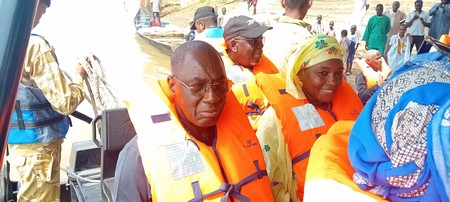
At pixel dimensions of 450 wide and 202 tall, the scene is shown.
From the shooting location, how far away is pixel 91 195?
286cm

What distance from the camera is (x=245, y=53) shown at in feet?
11.2

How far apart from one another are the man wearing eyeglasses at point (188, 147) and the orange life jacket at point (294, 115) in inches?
13.1

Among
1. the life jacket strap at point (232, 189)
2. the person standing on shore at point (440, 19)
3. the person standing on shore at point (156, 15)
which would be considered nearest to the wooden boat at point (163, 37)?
the person standing on shore at point (156, 15)

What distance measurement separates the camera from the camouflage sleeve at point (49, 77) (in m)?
2.55

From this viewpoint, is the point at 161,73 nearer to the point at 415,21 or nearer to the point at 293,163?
the point at 415,21

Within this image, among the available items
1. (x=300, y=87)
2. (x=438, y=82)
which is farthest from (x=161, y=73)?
(x=438, y=82)

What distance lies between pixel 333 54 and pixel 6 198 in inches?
104

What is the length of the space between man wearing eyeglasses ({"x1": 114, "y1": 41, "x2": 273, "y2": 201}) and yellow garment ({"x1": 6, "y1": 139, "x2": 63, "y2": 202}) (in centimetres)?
116

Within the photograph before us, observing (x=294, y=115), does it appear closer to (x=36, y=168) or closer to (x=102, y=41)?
(x=36, y=168)

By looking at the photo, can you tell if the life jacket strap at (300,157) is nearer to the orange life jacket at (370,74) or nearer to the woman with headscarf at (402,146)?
the woman with headscarf at (402,146)

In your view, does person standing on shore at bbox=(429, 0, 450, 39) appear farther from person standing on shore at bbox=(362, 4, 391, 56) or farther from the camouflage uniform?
the camouflage uniform

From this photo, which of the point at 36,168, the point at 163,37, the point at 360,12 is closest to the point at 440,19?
the point at 360,12

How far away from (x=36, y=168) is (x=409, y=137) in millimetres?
2484

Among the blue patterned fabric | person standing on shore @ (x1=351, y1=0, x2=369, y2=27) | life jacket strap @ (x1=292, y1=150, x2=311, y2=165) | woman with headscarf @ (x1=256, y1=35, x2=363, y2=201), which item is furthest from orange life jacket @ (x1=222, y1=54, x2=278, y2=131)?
person standing on shore @ (x1=351, y1=0, x2=369, y2=27)
